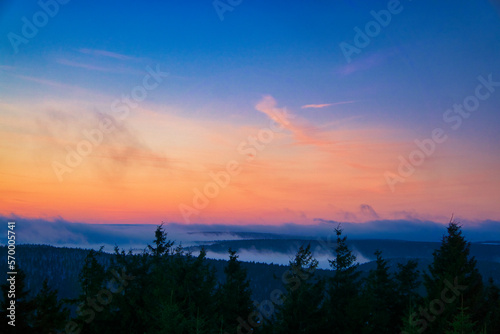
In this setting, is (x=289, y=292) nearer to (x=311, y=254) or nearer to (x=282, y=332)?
(x=282, y=332)

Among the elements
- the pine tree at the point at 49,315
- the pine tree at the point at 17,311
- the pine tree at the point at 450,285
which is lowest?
the pine tree at the point at 49,315

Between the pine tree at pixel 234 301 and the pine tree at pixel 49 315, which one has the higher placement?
the pine tree at pixel 234 301

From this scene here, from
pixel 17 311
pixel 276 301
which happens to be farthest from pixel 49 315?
pixel 276 301

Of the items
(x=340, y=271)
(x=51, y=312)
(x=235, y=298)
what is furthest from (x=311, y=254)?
(x=51, y=312)

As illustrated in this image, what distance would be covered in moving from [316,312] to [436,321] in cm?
695

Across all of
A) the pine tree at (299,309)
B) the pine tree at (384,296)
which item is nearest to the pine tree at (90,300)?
the pine tree at (299,309)

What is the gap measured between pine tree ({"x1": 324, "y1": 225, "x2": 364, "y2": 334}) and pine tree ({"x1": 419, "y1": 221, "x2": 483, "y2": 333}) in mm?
4066

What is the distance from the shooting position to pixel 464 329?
18.7 meters

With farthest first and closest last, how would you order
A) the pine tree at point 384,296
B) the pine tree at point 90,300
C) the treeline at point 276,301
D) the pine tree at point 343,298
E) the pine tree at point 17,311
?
the pine tree at point 384,296
the pine tree at point 17,311
the pine tree at point 90,300
the pine tree at point 343,298
the treeline at point 276,301

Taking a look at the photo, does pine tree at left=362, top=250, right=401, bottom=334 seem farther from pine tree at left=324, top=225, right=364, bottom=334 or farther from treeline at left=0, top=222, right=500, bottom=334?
pine tree at left=324, top=225, right=364, bottom=334

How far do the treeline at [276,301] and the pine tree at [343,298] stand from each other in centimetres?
6

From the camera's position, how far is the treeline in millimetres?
21672

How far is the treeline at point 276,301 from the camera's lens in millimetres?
21672

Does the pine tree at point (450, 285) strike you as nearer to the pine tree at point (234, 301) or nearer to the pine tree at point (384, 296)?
the pine tree at point (384, 296)
